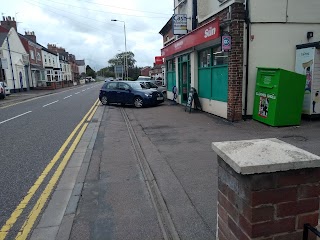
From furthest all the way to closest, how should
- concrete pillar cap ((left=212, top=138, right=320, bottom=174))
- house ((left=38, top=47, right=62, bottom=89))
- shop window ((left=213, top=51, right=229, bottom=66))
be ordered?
house ((left=38, top=47, right=62, bottom=89)), shop window ((left=213, top=51, right=229, bottom=66)), concrete pillar cap ((left=212, top=138, right=320, bottom=174))

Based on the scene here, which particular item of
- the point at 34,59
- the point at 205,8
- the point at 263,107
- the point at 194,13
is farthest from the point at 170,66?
the point at 34,59

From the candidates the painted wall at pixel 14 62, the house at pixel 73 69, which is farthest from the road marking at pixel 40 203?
the house at pixel 73 69

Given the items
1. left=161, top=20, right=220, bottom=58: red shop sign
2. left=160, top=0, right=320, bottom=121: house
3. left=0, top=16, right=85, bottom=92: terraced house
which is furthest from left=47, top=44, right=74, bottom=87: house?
left=160, top=0, right=320, bottom=121: house

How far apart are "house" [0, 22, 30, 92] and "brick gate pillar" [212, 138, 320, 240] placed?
3536cm

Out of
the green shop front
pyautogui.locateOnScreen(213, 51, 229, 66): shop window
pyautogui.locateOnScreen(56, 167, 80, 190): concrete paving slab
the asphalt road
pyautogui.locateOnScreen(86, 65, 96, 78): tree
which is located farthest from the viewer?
pyautogui.locateOnScreen(86, 65, 96, 78): tree

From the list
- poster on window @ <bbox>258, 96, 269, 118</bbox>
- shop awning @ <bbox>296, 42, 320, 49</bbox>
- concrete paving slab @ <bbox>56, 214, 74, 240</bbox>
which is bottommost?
concrete paving slab @ <bbox>56, 214, 74, 240</bbox>

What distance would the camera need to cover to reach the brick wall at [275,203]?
5.72ft

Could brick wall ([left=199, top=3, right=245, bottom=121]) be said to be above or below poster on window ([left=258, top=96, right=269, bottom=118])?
above

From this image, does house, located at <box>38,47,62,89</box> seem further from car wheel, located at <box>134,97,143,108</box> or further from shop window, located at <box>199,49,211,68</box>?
shop window, located at <box>199,49,211,68</box>

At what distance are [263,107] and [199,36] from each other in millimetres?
4416

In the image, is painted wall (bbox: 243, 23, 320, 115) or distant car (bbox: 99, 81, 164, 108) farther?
distant car (bbox: 99, 81, 164, 108)

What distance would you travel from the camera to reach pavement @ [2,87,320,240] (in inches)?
132

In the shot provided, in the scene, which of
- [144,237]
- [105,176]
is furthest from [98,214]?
[105,176]

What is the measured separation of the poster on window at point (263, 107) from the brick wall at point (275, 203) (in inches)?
304
